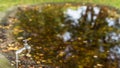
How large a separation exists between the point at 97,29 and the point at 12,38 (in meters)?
4.08

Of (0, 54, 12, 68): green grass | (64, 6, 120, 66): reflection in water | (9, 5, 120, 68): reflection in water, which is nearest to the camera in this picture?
(0, 54, 12, 68): green grass

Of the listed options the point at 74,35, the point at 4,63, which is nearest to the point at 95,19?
the point at 74,35

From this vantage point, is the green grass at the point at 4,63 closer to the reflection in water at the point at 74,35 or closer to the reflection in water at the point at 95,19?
the reflection in water at the point at 74,35

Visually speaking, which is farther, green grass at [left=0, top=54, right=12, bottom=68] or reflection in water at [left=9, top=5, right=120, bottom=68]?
reflection in water at [left=9, top=5, right=120, bottom=68]

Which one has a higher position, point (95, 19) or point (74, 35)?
point (95, 19)

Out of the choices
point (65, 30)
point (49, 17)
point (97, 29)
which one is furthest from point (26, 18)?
point (97, 29)

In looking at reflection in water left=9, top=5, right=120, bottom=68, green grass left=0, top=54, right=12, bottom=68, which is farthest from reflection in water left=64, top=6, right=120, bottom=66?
green grass left=0, top=54, right=12, bottom=68

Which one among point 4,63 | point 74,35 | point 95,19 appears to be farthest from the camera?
point 95,19

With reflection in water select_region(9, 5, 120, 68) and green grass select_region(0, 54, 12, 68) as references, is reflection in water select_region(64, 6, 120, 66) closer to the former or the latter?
reflection in water select_region(9, 5, 120, 68)

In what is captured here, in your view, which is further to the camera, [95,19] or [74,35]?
[95,19]

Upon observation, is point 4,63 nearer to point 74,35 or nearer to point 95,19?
point 74,35

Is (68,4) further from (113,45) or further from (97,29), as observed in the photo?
(113,45)

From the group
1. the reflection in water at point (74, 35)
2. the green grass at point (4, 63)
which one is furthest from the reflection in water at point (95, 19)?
the green grass at point (4, 63)

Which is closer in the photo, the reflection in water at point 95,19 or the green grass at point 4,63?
the green grass at point 4,63
